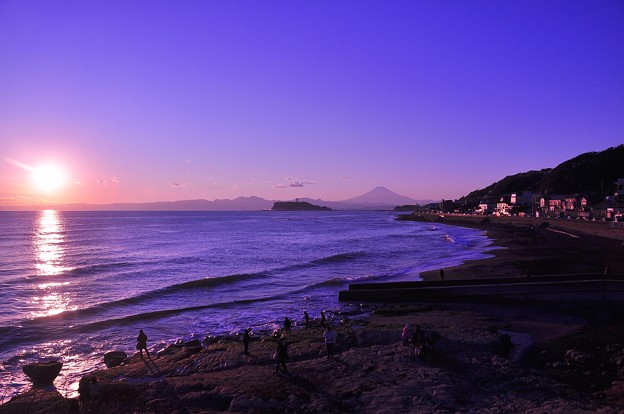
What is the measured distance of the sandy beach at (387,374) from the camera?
981 cm

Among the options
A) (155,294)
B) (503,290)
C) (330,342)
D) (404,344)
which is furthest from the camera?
(155,294)

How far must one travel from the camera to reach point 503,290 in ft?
68.4

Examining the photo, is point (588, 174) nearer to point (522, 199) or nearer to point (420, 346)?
point (522, 199)

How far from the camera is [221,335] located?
17.6 m

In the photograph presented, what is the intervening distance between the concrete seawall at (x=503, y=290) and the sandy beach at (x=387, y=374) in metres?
2.13

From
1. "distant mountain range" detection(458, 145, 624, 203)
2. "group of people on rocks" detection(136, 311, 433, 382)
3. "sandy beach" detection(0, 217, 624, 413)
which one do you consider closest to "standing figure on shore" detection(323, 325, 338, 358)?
"group of people on rocks" detection(136, 311, 433, 382)

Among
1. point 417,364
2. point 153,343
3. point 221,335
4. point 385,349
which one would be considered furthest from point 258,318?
point 417,364

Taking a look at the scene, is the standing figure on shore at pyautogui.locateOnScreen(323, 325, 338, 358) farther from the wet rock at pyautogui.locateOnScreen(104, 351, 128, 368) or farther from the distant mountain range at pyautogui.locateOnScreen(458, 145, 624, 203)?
the distant mountain range at pyautogui.locateOnScreen(458, 145, 624, 203)

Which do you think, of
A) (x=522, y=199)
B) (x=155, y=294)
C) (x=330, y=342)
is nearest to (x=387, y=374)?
(x=330, y=342)

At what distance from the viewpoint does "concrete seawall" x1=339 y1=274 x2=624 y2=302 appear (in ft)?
64.8

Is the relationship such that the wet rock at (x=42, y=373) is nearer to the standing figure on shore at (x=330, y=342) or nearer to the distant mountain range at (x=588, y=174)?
the standing figure on shore at (x=330, y=342)

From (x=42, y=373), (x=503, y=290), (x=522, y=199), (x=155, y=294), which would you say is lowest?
(x=155, y=294)

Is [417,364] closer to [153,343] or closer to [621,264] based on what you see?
[153,343]

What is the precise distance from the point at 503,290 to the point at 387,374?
39.0ft
